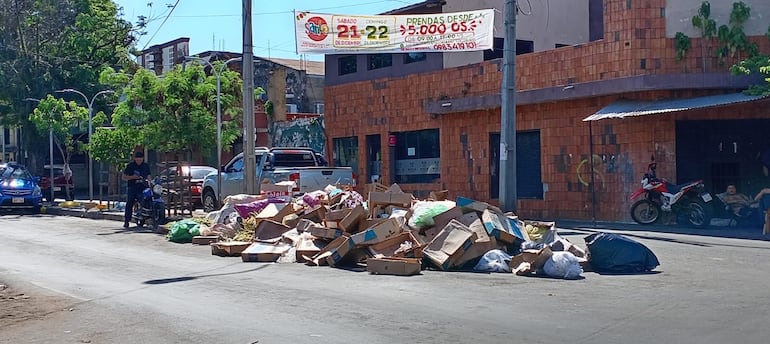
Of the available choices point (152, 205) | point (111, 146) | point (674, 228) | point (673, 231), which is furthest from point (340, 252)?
point (111, 146)

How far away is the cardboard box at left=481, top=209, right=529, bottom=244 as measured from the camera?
13219 millimetres

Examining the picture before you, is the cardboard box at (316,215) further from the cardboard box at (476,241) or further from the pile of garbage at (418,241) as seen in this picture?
the cardboard box at (476,241)

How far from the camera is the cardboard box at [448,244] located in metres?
12.6

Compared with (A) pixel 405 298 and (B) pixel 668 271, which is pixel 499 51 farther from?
(A) pixel 405 298

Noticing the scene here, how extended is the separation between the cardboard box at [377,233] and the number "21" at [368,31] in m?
12.3

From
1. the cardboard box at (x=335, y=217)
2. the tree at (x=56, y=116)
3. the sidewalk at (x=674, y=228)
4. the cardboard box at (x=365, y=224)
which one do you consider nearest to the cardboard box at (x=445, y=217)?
the cardboard box at (x=365, y=224)

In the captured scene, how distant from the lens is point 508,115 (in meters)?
17.9

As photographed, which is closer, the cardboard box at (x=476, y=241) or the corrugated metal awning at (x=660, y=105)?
the cardboard box at (x=476, y=241)

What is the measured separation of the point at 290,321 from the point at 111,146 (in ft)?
62.6

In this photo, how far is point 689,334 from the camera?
785 cm

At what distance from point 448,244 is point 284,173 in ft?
32.0

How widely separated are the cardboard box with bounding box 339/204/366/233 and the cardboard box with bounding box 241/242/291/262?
3.79ft

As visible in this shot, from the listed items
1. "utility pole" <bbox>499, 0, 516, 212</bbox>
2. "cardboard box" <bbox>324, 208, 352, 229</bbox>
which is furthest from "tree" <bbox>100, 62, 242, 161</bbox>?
"cardboard box" <bbox>324, 208, 352, 229</bbox>

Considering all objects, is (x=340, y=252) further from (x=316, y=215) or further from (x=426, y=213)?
(x=316, y=215)
